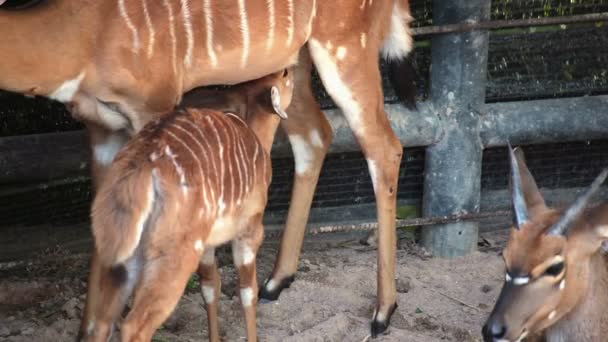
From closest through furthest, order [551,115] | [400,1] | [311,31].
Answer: [311,31]
[400,1]
[551,115]

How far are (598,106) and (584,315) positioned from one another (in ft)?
5.85

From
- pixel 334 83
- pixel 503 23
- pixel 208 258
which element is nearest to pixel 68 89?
pixel 208 258

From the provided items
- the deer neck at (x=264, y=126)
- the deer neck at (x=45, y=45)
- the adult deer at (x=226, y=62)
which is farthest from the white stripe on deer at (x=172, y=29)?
the deer neck at (x=264, y=126)

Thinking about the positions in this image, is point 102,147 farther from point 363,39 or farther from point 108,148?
point 363,39

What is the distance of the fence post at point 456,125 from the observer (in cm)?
502

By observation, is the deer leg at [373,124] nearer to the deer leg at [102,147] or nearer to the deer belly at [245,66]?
the deer belly at [245,66]

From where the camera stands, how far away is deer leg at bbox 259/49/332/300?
492 centimetres

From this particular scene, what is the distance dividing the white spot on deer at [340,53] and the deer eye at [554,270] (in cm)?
143

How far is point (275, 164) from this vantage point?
5.41m

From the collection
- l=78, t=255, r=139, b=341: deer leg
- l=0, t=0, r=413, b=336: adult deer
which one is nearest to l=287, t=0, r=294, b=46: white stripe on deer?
l=0, t=0, r=413, b=336: adult deer

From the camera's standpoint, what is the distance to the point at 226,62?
167 inches

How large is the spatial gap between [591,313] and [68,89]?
1979 mm

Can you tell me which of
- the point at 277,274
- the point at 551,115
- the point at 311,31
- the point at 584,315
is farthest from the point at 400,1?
the point at 584,315

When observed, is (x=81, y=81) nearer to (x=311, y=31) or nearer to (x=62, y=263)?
(x=311, y=31)
